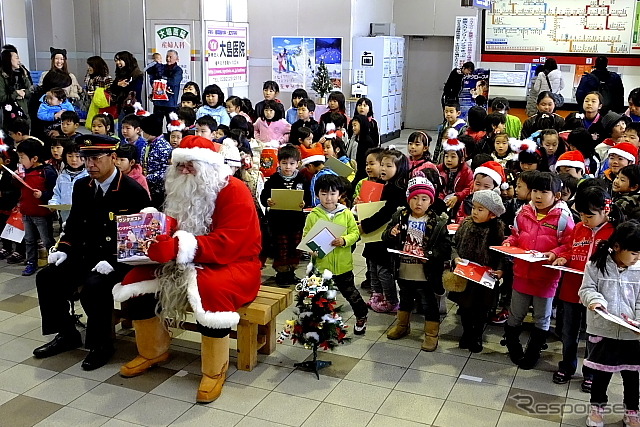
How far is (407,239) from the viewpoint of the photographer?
16.2ft

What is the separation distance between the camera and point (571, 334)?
4.46m

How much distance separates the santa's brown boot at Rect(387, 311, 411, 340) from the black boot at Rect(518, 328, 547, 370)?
2.98 ft

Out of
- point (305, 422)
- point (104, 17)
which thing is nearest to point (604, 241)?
point (305, 422)

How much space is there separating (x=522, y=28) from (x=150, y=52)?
24.9ft

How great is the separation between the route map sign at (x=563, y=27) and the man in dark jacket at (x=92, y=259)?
1112 centimetres

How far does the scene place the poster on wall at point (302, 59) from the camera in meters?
13.5

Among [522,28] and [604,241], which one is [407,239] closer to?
[604,241]

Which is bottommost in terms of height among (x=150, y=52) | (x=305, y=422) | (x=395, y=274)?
(x=305, y=422)

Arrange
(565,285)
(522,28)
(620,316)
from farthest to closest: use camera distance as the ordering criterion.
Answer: (522,28) → (565,285) → (620,316)

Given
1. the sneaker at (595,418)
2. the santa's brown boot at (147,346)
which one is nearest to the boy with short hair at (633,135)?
the sneaker at (595,418)

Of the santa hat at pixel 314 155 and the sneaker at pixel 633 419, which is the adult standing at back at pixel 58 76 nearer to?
the santa hat at pixel 314 155

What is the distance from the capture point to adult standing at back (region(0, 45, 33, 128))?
30.9ft

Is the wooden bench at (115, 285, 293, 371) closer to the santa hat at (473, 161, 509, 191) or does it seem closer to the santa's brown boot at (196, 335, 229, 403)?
the santa's brown boot at (196, 335, 229, 403)

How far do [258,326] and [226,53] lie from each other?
29.2 feet
